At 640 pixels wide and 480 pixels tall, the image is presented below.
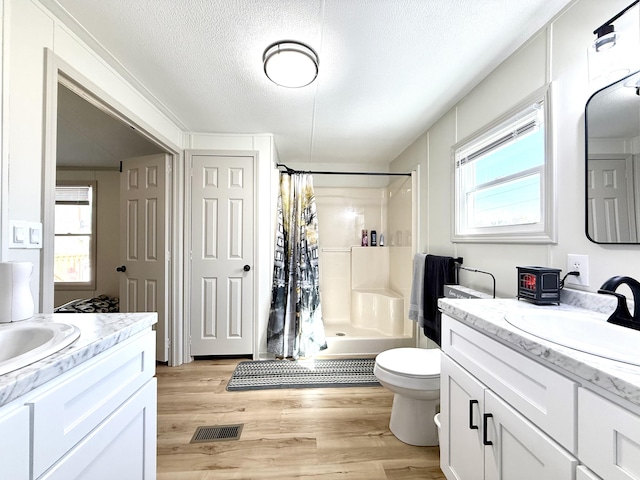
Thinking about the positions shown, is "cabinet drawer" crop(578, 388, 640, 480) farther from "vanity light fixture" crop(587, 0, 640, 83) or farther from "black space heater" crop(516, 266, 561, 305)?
"vanity light fixture" crop(587, 0, 640, 83)

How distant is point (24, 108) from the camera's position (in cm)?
112

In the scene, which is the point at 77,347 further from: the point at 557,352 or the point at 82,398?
the point at 557,352

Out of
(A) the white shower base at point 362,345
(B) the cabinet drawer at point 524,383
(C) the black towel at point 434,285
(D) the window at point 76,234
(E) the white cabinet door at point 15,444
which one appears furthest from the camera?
(D) the window at point 76,234

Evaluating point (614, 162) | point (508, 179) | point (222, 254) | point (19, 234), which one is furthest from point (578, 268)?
point (222, 254)

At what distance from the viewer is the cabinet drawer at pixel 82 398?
1.90 feet

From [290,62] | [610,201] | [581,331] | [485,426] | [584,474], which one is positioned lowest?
[485,426]

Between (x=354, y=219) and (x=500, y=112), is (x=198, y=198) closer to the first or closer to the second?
(x=354, y=219)

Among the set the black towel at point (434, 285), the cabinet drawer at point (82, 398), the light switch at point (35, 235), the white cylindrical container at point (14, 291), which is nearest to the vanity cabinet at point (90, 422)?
the cabinet drawer at point (82, 398)

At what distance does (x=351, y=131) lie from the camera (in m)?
2.58

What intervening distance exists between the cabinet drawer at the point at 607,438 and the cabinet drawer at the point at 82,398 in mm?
1184

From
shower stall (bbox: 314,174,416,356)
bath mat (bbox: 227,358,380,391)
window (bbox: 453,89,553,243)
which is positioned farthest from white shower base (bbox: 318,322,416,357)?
window (bbox: 453,89,553,243)

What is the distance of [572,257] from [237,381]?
235cm

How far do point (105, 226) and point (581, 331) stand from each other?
15.3ft

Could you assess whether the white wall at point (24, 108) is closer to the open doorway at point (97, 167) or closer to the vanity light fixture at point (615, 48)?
the open doorway at point (97, 167)
